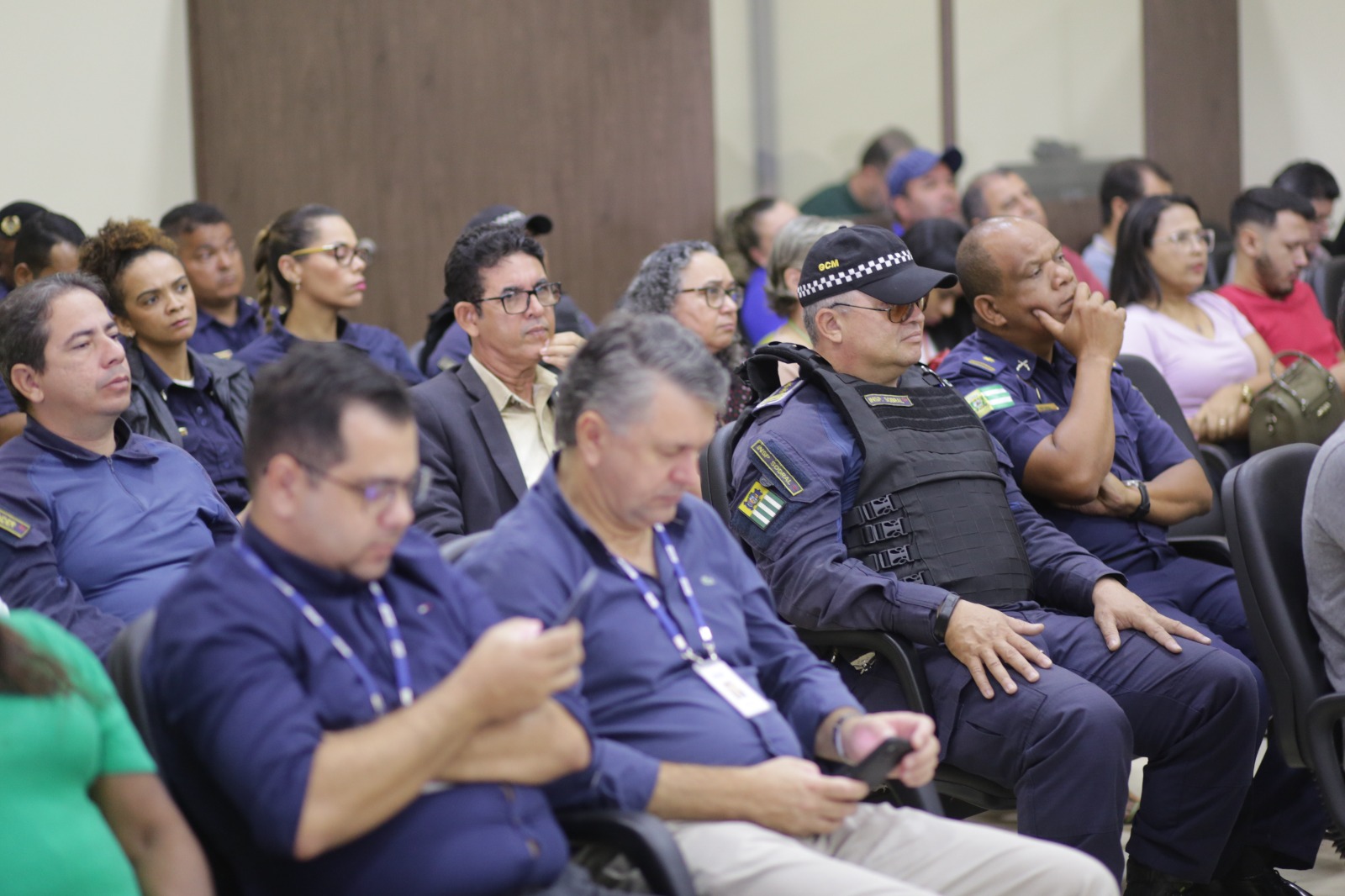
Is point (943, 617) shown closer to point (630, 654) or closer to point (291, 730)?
point (630, 654)

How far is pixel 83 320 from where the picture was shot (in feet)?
8.76

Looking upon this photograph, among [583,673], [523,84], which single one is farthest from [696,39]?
[583,673]

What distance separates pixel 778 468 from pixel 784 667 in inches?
21.6

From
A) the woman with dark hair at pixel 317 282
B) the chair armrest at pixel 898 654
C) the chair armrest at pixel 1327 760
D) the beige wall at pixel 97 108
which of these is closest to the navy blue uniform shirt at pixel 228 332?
the woman with dark hair at pixel 317 282

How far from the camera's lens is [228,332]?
14.9 ft

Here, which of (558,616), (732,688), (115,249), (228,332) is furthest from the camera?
(228,332)

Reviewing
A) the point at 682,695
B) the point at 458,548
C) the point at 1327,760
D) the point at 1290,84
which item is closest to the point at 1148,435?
the point at 1327,760

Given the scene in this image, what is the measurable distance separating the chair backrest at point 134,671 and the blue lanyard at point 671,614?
23.7 inches

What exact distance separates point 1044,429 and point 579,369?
4.52ft

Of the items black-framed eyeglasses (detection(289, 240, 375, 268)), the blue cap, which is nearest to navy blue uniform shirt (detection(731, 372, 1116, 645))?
black-framed eyeglasses (detection(289, 240, 375, 268))

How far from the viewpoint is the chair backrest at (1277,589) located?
91.0 inches

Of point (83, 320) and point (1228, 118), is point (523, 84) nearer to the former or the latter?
point (83, 320)

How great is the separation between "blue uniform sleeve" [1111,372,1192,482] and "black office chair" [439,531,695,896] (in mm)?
1878

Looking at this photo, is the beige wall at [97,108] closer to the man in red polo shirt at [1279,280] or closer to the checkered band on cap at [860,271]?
the checkered band on cap at [860,271]
